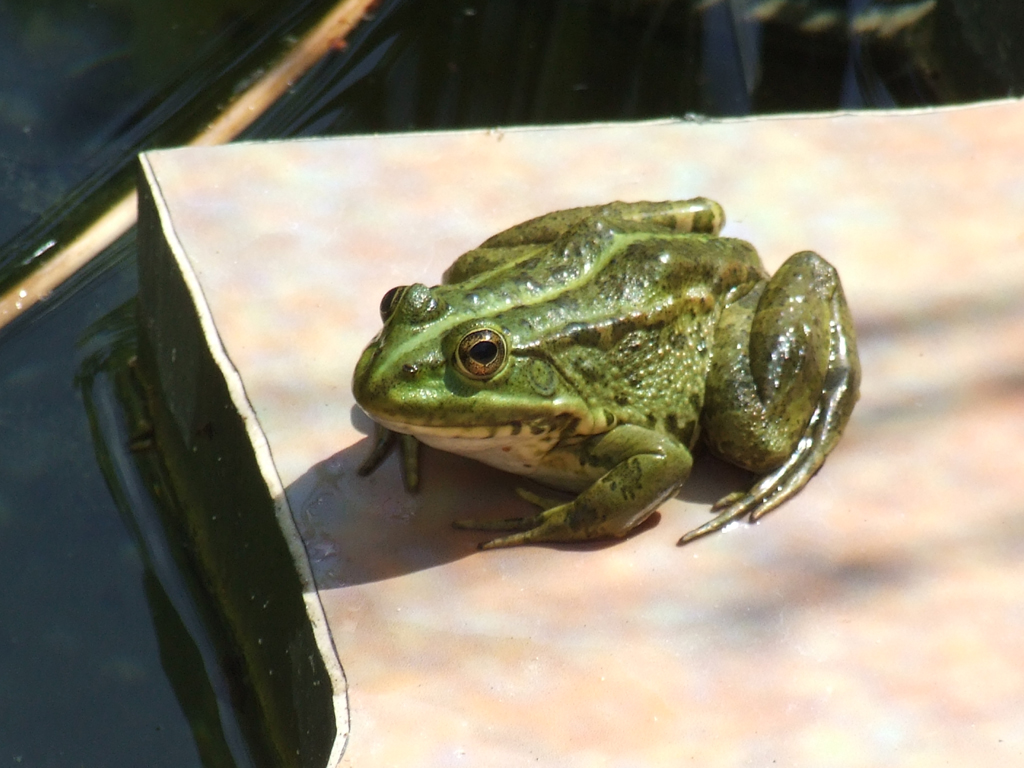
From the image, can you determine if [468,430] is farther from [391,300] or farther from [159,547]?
[159,547]

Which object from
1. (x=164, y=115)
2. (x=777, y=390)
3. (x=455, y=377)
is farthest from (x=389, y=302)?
(x=164, y=115)

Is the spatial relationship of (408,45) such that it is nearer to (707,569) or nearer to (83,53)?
(83,53)

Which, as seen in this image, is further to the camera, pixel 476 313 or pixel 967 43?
pixel 967 43

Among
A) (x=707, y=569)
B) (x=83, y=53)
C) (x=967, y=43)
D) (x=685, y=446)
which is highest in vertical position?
(x=83, y=53)

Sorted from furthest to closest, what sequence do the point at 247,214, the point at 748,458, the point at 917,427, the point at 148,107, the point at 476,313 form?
the point at 148,107 → the point at 247,214 → the point at 917,427 → the point at 748,458 → the point at 476,313

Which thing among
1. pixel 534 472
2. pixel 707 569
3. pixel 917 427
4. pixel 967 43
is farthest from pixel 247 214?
pixel 967 43

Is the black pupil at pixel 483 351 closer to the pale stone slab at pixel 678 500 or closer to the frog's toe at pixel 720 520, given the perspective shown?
the pale stone slab at pixel 678 500

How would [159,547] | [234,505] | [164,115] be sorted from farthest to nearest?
[164,115] < [159,547] < [234,505]
